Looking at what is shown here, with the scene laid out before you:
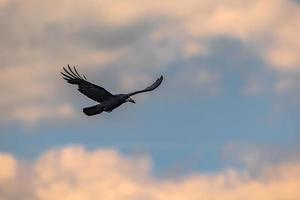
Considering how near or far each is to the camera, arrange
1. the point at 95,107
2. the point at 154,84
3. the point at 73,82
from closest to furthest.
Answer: the point at 95,107 → the point at 73,82 → the point at 154,84

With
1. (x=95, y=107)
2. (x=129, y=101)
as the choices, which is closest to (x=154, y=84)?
(x=129, y=101)

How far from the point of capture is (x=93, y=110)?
27641 mm

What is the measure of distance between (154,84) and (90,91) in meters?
7.51

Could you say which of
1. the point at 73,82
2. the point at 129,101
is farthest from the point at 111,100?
the point at 73,82

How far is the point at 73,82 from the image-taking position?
98.4 feet

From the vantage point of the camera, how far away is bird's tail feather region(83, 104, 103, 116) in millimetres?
27406

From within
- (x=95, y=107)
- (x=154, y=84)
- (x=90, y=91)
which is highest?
(x=154, y=84)

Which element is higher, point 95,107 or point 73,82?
point 73,82

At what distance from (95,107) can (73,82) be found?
3.73m

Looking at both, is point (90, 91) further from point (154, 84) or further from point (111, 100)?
point (154, 84)

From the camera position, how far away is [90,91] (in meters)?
29.8

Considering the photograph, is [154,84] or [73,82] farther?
[154,84]

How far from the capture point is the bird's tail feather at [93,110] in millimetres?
27406

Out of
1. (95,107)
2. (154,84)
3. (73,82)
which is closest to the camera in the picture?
(95,107)
